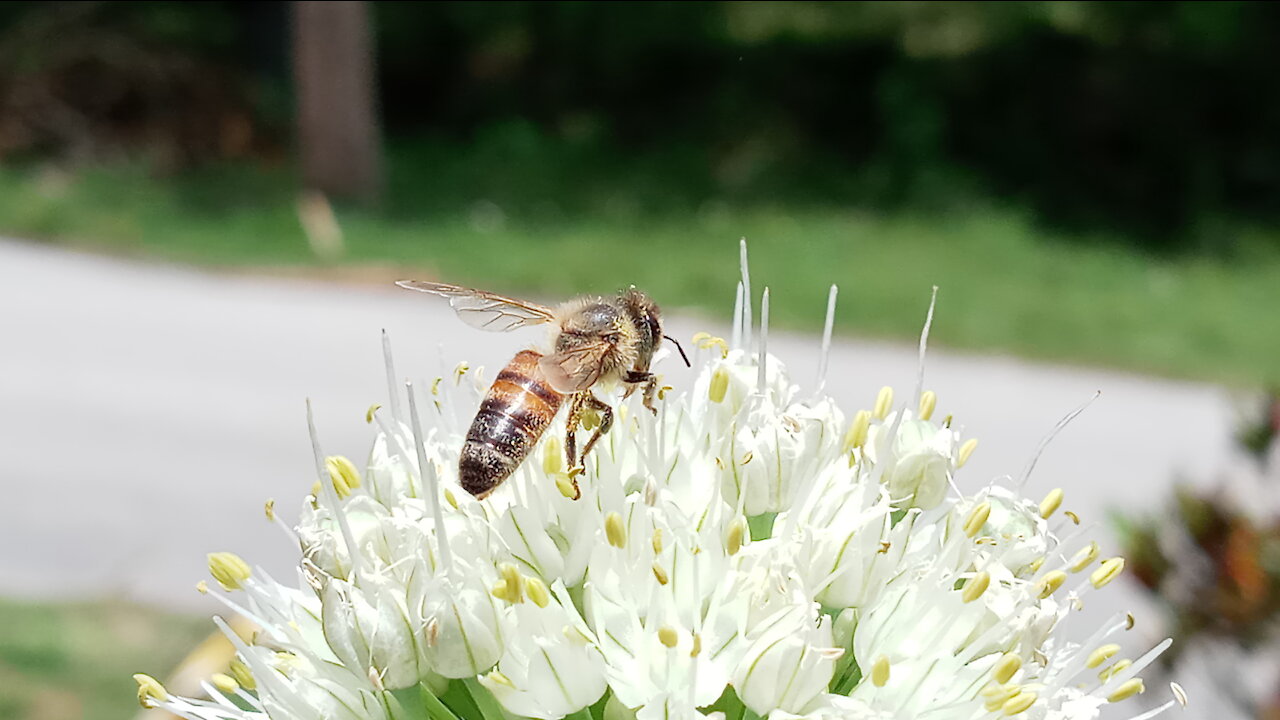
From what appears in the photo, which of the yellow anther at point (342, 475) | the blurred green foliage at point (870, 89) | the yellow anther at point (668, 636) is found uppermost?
the yellow anther at point (668, 636)

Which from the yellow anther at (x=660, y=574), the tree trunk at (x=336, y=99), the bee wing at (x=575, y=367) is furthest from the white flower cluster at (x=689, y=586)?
the tree trunk at (x=336, y=99)

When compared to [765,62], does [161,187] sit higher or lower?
lower

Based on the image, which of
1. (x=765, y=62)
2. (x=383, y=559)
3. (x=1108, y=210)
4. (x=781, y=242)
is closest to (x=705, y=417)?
(x=383, y=559)

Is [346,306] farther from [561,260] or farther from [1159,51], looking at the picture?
[1159,51]

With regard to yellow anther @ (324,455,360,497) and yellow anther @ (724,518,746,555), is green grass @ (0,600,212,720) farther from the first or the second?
yellow anther @ (724,518,746,555)

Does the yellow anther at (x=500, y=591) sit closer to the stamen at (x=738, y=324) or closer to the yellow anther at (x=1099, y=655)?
the stamen at (x=738, y=324)

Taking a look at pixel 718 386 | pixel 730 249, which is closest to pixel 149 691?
pixel 718 386

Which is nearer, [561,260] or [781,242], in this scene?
[561,260]
